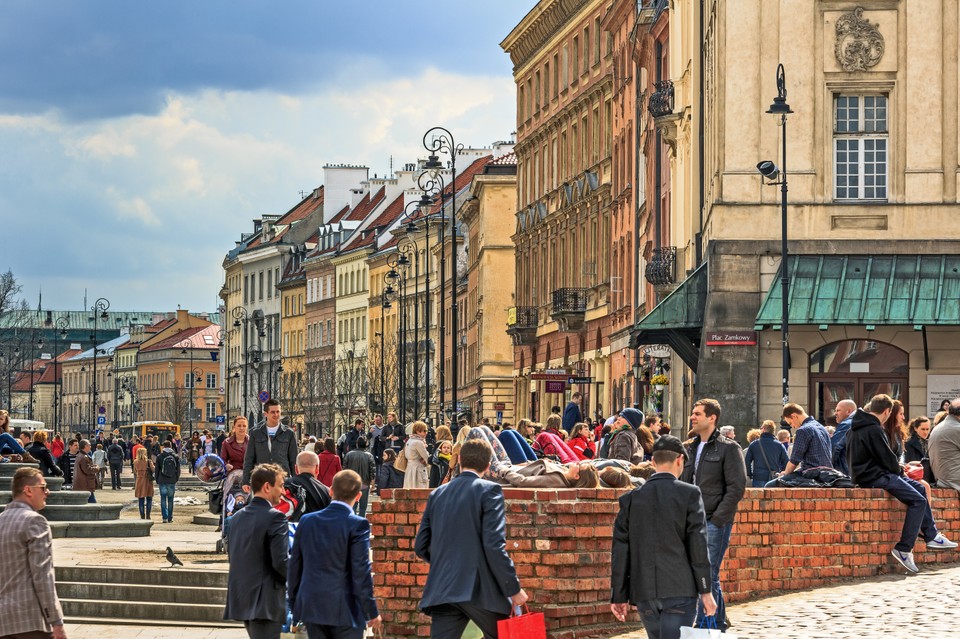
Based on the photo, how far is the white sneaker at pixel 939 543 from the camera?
19891mm

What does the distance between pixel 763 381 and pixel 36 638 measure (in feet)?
85.6

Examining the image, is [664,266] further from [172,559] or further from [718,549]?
[718,549]

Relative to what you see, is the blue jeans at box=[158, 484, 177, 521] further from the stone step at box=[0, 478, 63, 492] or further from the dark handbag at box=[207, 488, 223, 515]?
the dark handbag at box=[207, 488, 223, 515]

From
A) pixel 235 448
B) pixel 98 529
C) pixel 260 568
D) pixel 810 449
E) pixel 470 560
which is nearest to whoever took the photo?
pixel 470 560

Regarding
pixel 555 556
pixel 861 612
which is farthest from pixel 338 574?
pixel 861 612

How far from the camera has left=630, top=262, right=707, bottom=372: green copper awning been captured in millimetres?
38438

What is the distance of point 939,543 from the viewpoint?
20.0 metres

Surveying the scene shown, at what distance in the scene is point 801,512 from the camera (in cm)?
1811

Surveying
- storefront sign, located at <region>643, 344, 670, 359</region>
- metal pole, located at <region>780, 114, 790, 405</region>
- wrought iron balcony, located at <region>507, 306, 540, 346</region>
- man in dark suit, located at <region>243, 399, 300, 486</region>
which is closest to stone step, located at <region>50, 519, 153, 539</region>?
man in dark suit, located at <region>243, 399, 300, 486</region>

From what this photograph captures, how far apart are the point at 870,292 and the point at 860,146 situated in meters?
2.64

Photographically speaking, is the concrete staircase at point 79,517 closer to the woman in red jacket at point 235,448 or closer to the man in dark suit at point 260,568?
the woman in red jacket at point 235,448

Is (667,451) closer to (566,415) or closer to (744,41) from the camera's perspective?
(744,41)

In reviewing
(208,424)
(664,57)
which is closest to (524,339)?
(664,57)

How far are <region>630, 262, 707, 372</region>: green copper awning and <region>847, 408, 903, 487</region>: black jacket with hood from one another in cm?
1863
